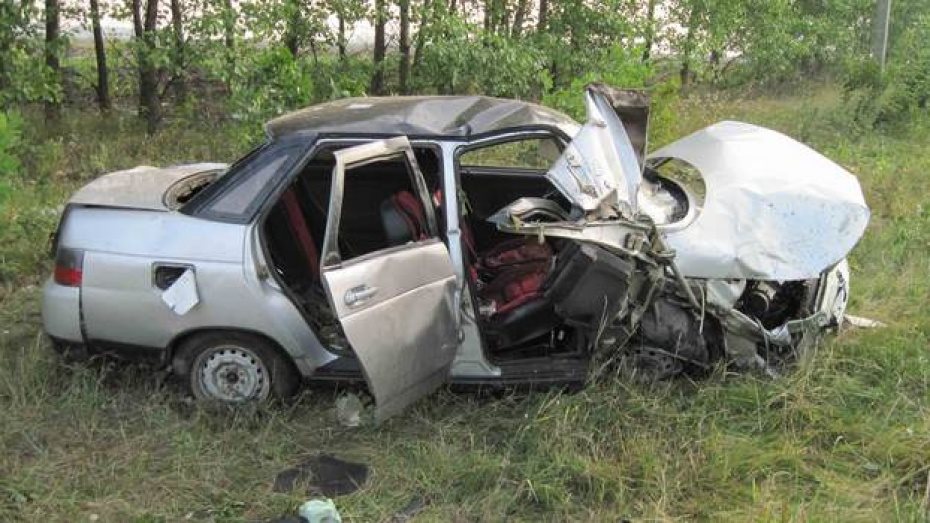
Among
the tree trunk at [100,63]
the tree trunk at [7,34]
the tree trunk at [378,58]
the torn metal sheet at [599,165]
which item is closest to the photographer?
the torn metal sheet at [599,165]

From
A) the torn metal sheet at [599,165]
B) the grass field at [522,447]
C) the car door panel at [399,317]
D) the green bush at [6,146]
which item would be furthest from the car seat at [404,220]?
the green bush at [6,146]

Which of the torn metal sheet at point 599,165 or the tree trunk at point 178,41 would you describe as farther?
the tree trunk at point 178,41

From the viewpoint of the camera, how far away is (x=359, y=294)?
3.41 meters

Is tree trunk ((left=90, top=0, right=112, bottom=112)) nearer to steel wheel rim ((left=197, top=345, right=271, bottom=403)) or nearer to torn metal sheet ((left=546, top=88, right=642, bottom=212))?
steel wheel rim ((left=197, top=345, right=271, bottom=403))

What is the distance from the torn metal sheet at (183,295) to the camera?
377cm

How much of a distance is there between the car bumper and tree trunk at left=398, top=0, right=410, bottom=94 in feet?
21.9

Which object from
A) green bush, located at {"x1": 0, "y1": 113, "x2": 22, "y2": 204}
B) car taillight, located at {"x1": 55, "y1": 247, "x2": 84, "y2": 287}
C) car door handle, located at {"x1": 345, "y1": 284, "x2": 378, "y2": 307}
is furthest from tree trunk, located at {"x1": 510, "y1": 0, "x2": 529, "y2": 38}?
car door handle, located at {"x1": 345, "y1": 284, "x2": 378, "y2": 307}

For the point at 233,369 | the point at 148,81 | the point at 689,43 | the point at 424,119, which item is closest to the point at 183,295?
the point at 233,369

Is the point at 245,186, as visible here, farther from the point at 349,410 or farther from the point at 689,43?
the point at 689,43

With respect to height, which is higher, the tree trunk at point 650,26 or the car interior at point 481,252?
the tree trunk at point 650,26

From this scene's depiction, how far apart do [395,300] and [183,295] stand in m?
0.99

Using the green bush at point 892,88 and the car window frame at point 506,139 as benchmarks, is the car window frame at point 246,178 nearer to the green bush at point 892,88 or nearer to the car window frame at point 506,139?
the car window frame at point 506,139

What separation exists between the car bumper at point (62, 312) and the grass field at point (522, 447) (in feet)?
0.87

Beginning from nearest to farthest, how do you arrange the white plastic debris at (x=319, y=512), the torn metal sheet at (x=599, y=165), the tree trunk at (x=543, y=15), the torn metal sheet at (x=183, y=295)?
the white plastic debris at (x=319, y=512)
the torn metal sheet at (x=599, y=165)
the torn metal sheet at (x=183, y=295)
the tree trunk at (x=543, y=15)
